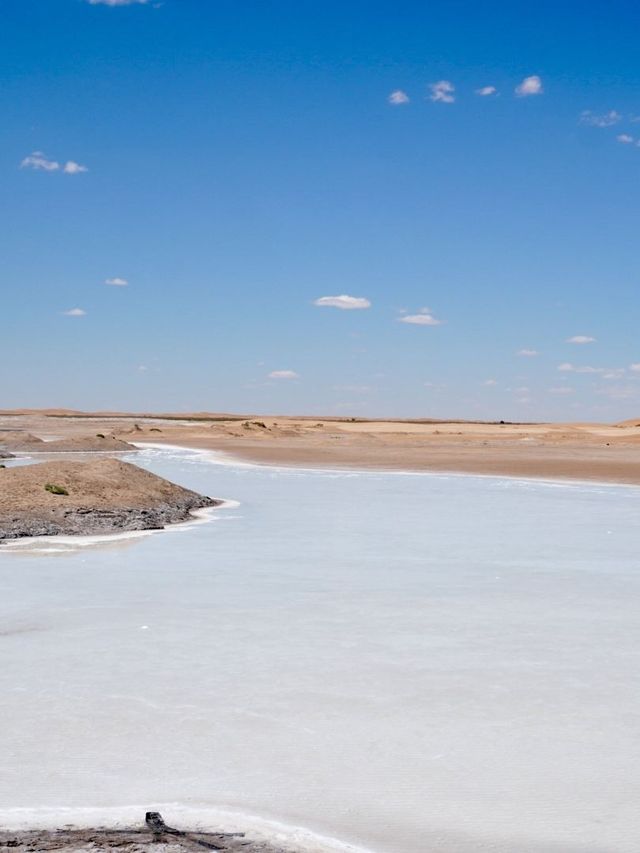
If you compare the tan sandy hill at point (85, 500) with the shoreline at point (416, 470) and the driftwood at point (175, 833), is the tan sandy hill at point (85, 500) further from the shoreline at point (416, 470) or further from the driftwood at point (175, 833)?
the shoreline at point (416, 470)

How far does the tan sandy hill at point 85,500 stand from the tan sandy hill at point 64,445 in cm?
2716

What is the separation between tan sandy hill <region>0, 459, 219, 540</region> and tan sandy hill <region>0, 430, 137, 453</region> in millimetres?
27162

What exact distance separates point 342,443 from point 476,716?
187 feet

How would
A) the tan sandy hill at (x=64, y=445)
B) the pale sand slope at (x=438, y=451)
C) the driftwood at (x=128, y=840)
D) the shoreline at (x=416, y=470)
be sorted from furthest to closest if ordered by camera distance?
the tan sandy hill at (x=64, y=445)
the pale sand slope at (x=438, y=451)
the shoreline at (x=416, y=470)
the driftwood at (x=128, y=840)

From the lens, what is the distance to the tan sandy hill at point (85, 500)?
681 inches

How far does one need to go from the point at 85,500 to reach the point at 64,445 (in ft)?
100

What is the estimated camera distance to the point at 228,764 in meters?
5.88

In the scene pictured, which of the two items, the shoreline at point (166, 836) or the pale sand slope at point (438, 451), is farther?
the pale sand slope at point (438, 451)

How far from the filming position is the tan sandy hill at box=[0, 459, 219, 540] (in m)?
17.3

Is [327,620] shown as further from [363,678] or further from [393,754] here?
[393,754]

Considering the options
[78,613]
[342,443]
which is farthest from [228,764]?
[342,443]

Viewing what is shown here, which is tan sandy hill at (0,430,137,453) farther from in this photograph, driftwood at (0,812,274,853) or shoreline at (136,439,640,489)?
driftwood at (0,812,274,853)

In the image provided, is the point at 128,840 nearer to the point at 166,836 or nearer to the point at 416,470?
the point at 166,836

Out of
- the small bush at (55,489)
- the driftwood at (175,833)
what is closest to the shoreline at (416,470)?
the small bush at (55,489)
